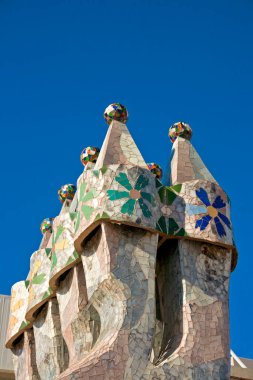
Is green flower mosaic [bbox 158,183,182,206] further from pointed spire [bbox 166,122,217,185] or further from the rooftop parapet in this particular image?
pointed spire [bbox 166,122,217,185]

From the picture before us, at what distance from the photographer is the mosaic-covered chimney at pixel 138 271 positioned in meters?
10.5

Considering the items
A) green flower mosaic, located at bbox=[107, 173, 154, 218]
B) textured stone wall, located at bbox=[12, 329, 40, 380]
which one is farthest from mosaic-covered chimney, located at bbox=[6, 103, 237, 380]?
textured stone wall, located at bbox=[12, 329, 40, 380]

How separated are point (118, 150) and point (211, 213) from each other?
1.53m

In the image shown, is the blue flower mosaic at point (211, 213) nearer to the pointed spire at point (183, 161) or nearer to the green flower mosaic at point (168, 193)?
the green flower mosaic at point (168, 193)

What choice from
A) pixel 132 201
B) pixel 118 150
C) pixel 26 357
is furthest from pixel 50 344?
pixel 118 150

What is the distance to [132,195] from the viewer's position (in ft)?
36.4

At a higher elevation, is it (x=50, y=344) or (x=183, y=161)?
(x=183, y=161)

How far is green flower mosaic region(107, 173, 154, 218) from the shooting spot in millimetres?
10961

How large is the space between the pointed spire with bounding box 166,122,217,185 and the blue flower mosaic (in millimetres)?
438

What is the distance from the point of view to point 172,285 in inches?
447

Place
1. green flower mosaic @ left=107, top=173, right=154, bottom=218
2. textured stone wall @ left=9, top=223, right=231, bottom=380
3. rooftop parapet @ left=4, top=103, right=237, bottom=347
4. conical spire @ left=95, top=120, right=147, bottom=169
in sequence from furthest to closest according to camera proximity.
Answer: conical spire @ left=95, top=120, right=147, bottom=169 → rooftop parapet @ left=4, top=103, right=237, bottom=347 → green flower mosaic @ left=107, top=173, right=154, bottom=218 → textured stone wall @ left=9, top=223, right=231, bottom=380

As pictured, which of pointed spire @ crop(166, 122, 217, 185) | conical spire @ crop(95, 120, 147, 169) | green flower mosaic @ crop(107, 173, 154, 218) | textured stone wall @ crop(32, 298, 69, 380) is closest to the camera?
green flower mosaic @ crop(107, 173, 154, 218)

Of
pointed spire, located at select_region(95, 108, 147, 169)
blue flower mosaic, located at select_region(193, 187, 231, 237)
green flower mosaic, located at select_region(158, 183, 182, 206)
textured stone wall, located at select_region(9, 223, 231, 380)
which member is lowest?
textured stone wall, located at select_region(9, 223, 231, 380)

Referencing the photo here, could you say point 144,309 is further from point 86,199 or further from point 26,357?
point 26,357
